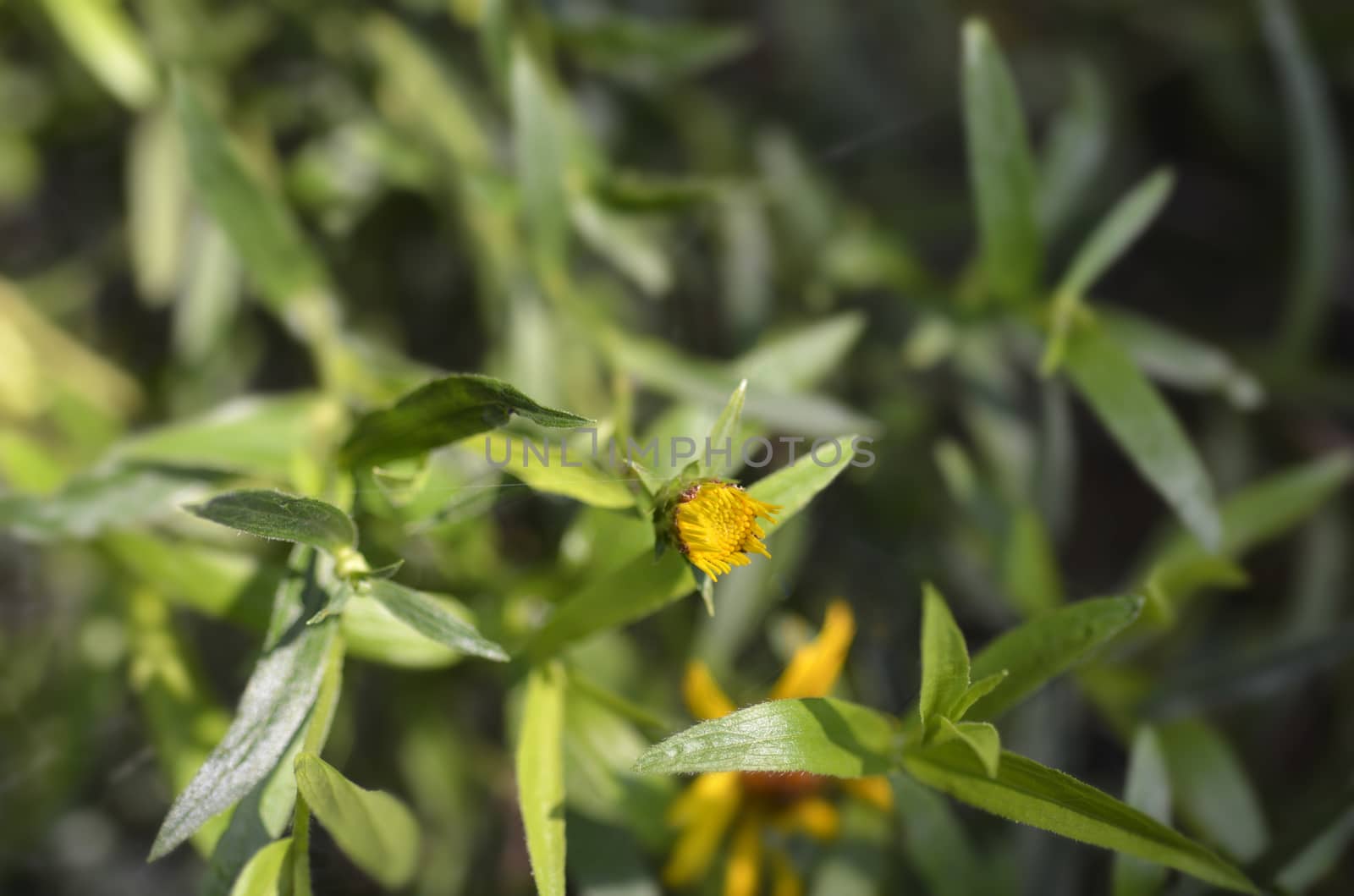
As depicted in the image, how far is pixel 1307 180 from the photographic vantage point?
105cm

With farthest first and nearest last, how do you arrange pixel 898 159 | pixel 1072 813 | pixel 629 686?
pixel 898 159 → pixel 629 686 → pixel 1072 813

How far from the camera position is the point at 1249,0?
120 cm

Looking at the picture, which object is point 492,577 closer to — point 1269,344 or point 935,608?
point 935,608

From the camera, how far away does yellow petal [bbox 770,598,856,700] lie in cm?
71

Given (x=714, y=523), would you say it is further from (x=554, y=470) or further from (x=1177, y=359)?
(x=1177, y=359)

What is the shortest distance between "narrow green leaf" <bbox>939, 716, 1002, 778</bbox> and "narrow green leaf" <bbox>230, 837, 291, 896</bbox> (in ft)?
1.02

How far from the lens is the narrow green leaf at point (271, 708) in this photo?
0.47 metres

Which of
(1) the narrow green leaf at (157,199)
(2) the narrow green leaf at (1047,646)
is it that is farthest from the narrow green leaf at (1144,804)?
(1) the narrow green leaf at (157,199)

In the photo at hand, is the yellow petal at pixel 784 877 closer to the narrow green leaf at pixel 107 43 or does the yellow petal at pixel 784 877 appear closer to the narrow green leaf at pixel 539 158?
the narrow green leaf at pixel 539 158

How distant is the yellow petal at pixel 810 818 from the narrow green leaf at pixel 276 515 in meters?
0.44

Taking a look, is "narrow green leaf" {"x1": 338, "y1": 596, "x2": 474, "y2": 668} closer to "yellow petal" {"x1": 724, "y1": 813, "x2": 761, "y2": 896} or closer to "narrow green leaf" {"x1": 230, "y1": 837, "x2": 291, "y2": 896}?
"narrow green leaf" {"x1": 230, "y1": 837, "x2": 291, "y2": 896}

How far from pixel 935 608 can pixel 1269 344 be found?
0.79 m

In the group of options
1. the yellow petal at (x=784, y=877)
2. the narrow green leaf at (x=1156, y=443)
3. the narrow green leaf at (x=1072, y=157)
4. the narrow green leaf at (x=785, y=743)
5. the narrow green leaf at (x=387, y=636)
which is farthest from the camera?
the narrow green leaf at (x=1072, y=157)

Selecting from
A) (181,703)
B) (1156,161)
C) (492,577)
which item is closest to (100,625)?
(181,703)
